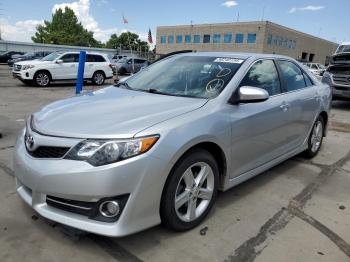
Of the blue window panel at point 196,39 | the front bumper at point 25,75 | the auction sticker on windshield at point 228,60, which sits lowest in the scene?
the front bumper at point 25,75

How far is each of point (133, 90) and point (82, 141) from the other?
1.40m

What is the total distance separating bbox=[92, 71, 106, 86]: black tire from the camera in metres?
16.7

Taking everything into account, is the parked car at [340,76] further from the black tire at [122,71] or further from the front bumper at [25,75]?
the black tire at [122,71]

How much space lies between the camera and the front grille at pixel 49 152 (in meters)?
2.48

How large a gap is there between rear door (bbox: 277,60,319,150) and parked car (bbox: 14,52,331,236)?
9cm

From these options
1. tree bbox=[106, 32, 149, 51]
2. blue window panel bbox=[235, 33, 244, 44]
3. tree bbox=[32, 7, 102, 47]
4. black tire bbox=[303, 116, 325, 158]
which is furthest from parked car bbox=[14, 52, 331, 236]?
tree bbox=[106, 32, 149, 51]

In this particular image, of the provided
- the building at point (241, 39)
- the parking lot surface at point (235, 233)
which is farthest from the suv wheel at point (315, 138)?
the building at point (241, 39)

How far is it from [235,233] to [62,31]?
279 ft

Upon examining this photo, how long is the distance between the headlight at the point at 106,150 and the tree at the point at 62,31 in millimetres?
81877

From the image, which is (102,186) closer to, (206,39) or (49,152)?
(49,152)

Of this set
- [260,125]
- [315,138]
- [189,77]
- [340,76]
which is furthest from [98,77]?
[260,125]

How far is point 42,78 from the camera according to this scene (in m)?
14.8

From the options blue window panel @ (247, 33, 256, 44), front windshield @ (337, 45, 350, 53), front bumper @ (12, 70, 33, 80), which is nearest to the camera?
front windshield @ (337, 45, 350, 53)

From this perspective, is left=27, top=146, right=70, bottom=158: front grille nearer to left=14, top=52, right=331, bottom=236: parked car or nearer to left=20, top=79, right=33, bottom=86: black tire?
left=14, top=52, right=331, bottom=236: parked car
